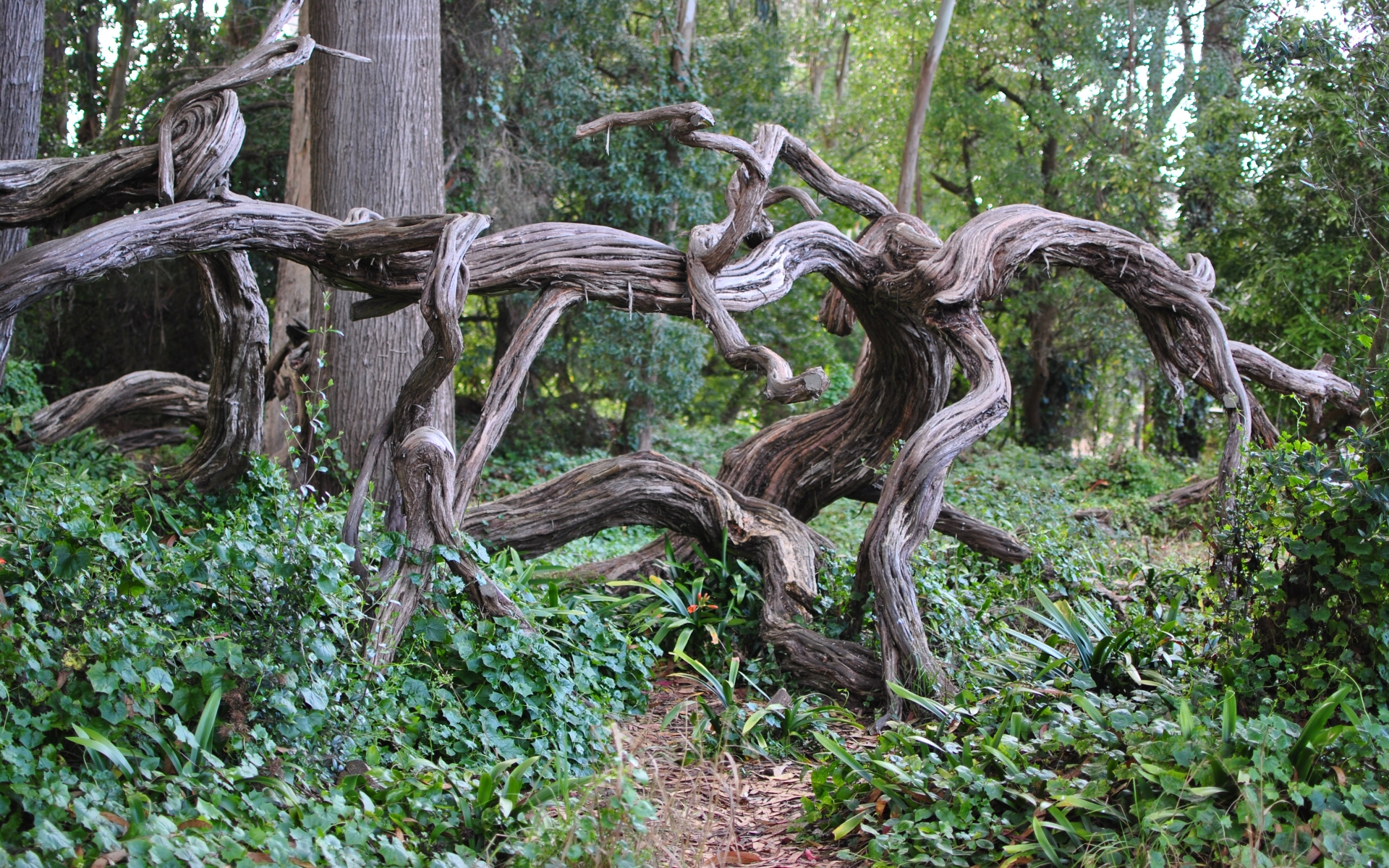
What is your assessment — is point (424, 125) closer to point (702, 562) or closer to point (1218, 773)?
point (702, 562)

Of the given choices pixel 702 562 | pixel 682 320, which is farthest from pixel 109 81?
pixel 702 562

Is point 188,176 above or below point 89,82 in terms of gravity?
below

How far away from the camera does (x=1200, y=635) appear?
471cm

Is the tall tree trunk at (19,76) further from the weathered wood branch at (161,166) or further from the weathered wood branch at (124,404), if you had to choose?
the weathered wood branch at (124,404)

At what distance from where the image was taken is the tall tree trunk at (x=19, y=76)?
5.40 meters

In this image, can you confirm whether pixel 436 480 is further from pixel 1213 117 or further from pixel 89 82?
pixel 1213 117

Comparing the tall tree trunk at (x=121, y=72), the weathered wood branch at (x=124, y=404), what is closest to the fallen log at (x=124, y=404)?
the weathered wood branch at (x=124, y=404)

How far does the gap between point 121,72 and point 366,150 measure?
811 centimetres

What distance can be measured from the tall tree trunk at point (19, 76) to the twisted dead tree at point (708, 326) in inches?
69.8

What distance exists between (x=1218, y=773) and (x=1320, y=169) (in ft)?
24.2

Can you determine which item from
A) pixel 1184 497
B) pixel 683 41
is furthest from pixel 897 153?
pixel 1184 497

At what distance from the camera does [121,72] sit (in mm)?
12312

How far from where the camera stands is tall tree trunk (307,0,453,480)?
6.48m

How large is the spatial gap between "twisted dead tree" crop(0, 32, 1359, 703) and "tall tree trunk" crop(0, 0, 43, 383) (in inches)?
69.8
